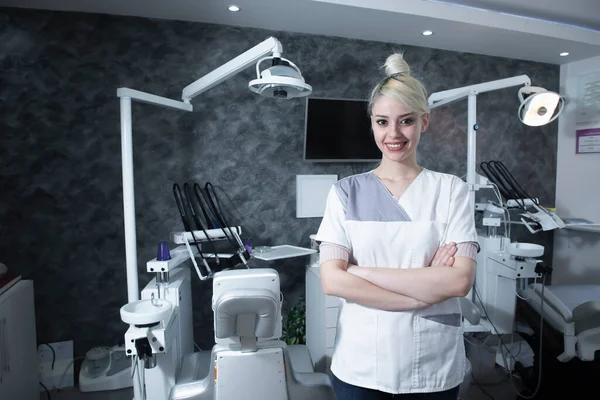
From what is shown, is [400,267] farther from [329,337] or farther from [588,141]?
[588,141]

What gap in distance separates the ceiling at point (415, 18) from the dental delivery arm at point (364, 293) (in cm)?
184

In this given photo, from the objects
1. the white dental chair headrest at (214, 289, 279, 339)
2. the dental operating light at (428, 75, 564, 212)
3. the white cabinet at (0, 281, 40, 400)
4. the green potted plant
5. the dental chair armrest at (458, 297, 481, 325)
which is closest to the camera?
the white dental chair headrest at (214, 289, 279, 339)

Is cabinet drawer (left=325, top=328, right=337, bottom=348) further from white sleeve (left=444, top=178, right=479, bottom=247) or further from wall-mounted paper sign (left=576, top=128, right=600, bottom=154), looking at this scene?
wall-mounted paper sign (left=576, top=128, right=600, bottom=154)

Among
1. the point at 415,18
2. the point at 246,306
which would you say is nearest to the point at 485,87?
the point at 415,18

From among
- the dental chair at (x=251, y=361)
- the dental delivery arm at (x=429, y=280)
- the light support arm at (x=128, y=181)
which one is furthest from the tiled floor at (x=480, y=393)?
the dental delivery arm at (x=429, y=280)

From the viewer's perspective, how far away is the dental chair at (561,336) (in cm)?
186

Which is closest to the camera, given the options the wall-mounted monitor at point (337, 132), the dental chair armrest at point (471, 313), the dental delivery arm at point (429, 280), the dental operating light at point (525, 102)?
the dental delivery arm at point (429, 280)

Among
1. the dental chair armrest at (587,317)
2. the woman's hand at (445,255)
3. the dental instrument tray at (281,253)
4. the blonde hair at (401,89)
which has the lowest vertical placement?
the dental chair armrest at (587,317)

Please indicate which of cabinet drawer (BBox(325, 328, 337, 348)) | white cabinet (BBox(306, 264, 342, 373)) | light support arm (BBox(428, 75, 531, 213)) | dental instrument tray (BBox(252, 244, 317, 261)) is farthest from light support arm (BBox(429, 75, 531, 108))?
cabinet drawer (BBox(325, 328, 337, 348))

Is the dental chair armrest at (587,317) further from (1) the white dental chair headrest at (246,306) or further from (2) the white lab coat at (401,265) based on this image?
(1) the white dental chair headrest at (246,306)

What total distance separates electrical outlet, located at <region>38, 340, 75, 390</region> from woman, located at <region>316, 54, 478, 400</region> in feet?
7.00

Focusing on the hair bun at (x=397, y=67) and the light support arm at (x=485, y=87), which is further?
Answer: the light support arm at (x=485, y=87)

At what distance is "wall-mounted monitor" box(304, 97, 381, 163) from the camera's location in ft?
8.87

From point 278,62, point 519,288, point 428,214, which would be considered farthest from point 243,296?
point 519,288
